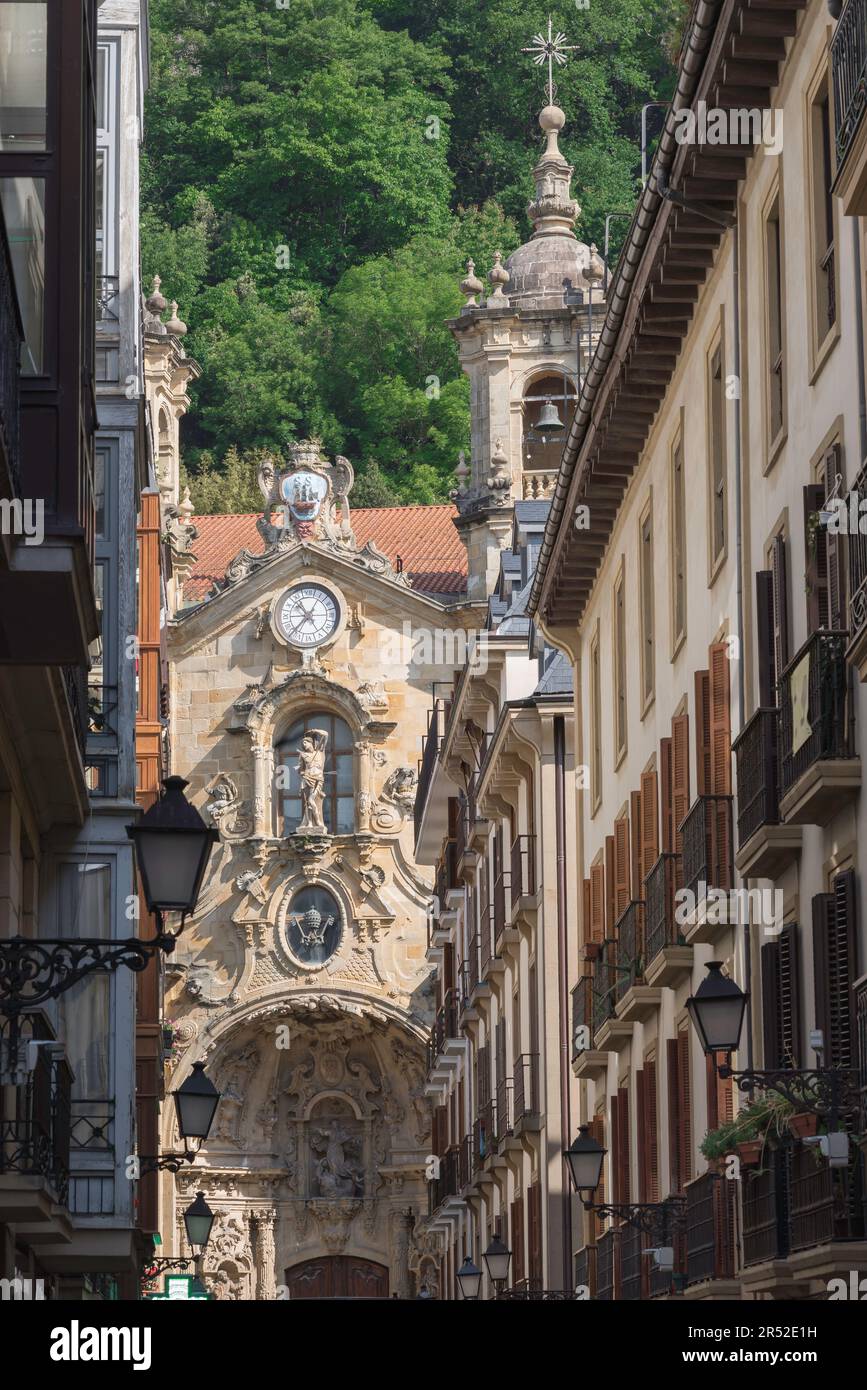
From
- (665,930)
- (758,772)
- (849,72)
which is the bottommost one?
(665,930)

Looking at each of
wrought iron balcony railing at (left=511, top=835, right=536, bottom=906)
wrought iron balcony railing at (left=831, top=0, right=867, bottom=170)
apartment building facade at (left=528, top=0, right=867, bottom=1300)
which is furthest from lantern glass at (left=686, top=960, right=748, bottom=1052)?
wrought iron balcony railing at (left=511, top=835, right=536, bottom=906)

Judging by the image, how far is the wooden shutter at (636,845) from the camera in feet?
87.9

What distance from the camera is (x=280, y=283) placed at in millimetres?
92812

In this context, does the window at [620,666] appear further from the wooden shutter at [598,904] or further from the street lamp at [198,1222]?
the street lamp at [198,1222]

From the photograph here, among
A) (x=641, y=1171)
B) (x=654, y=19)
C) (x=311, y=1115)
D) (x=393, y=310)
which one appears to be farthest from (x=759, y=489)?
(x=654, y=19)

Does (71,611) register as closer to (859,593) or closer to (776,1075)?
(859,593)

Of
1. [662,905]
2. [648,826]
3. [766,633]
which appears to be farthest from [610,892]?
[766,633]

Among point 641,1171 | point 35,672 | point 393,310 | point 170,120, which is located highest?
point 170,120

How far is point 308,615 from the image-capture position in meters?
65.1

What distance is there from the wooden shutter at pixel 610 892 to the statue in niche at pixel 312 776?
1332 inches

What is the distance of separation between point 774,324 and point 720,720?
11.6 ft

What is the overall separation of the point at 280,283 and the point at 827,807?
7769cm

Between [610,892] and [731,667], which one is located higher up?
[731,667]
